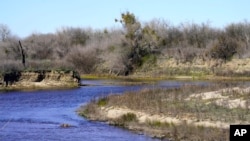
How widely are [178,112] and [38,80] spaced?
4477 centimetres

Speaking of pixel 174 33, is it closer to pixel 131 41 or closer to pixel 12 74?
pixel 131 41

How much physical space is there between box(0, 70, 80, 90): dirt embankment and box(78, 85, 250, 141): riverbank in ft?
98.7

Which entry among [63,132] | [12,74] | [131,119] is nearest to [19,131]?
[63,132]

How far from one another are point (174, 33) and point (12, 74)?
56590mm

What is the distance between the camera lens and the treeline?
10112 cm

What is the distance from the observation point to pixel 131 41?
352 feet

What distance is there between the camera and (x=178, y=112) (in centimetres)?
3441

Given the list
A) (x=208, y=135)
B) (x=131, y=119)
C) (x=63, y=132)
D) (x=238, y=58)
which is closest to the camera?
(x=208, y=135)

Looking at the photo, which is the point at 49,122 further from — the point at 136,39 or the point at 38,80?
the point at 136,39

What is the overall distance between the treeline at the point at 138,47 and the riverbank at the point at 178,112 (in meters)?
48.5

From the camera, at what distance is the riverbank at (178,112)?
1176 inches

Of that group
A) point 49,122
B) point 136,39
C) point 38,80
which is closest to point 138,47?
point 136,39

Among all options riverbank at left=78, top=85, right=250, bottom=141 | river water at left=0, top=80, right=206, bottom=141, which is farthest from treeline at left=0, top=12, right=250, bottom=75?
riverbank at left=78, top=85, right=250, bottom=141

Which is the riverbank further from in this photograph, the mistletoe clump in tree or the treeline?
the mistletoe clump in tree
